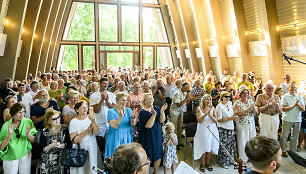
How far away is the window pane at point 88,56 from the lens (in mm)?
17656

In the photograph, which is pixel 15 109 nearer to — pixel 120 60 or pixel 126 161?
pixel 126 161

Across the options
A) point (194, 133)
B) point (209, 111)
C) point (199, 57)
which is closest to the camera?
point (209, 111)

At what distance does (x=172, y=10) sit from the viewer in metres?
17.5

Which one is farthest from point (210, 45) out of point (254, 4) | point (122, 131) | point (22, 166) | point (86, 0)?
point (22, 166)

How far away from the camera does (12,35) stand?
8.26 m

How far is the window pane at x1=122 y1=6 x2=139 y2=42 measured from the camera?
18.4m

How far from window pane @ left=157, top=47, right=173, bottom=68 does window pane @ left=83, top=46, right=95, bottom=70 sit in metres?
5.82

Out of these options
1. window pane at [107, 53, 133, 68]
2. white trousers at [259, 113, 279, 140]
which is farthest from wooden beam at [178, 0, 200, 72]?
white trousers at [259, 113, 279, 140]

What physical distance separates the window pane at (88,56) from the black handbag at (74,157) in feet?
50.1

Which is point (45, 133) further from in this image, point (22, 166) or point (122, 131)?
point (122, 131)

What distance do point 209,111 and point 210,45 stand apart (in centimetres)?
1137

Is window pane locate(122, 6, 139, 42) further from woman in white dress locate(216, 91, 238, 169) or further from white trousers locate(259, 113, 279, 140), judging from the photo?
white trousers locate(259, 113, 279, 140)

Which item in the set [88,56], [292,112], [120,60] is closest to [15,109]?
[292,112]

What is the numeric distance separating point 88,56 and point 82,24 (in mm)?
2639
